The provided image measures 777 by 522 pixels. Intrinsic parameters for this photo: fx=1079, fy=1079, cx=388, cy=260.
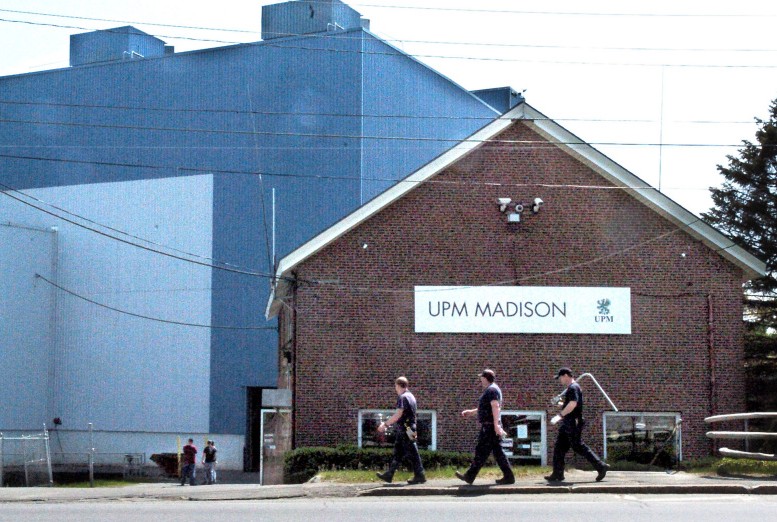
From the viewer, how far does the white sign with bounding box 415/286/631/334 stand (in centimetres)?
2483

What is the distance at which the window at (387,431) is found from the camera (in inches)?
969

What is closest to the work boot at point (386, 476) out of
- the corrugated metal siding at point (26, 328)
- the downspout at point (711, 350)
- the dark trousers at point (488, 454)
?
the dark trousers at point (488, 454)

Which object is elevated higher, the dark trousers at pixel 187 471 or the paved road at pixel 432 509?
the paved road at pixel 432 509

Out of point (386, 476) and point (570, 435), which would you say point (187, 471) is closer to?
point (386, 476)

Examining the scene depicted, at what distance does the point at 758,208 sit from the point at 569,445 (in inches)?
911

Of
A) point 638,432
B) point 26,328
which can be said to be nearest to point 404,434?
point 638,432

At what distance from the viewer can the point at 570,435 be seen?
15211mm

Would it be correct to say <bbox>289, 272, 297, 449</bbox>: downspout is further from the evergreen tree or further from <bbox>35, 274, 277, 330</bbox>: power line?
<bbox>35, 274, 277, 330</bbox>: power line

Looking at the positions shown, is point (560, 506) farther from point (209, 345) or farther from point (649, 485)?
point (209, 345)

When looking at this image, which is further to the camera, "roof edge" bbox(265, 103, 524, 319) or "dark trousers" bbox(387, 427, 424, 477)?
"roof edge" bbox(265, 103, 524, 319)

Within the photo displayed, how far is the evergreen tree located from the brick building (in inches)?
433

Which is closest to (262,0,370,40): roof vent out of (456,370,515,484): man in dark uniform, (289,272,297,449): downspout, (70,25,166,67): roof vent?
(70,25,166,67): roof vent

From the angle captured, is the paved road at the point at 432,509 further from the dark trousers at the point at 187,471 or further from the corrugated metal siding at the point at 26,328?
the corrugated metal siding at the point at 26,328

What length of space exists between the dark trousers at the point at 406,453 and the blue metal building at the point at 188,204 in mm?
28762
